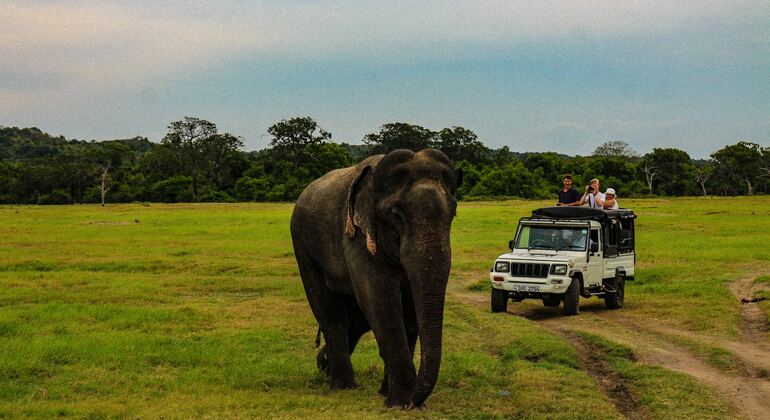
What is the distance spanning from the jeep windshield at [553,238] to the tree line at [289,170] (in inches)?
2657

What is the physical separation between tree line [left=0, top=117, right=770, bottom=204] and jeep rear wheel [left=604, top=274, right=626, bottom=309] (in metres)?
67.2

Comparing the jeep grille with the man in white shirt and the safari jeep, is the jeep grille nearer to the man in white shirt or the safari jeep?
the safari jeep

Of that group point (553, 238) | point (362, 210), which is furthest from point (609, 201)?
point (362, 210)

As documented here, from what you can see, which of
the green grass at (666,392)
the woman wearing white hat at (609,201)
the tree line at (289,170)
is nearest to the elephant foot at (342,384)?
the green grass at (666,392)

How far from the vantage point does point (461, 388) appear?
385 inches

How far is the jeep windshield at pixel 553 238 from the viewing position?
17656mm

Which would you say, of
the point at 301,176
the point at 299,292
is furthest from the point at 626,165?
the point at 299,292

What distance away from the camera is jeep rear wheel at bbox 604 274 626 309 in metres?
17.9

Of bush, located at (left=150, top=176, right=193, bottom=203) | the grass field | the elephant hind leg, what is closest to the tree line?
bush, located at (left=150, top=176, right=193, bottom=203)

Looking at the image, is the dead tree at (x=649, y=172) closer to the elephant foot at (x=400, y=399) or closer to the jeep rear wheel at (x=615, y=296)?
the jeep rear wheel at (x=615, y=296)

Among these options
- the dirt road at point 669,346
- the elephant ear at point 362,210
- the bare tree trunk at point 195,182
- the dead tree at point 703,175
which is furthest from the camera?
the dead tree at point 703,175

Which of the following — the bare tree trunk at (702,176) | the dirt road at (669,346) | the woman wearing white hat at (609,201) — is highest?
the bare tree trunk at (702,176)

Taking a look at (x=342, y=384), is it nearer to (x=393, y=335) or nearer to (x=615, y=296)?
(x=393, y=335)

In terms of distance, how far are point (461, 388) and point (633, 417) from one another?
2081 mm
